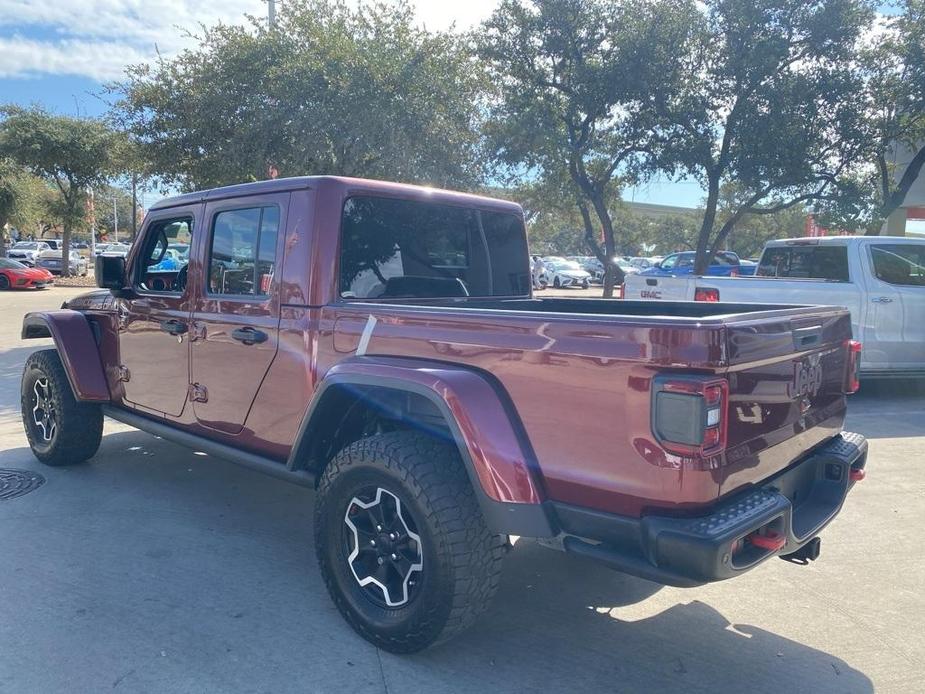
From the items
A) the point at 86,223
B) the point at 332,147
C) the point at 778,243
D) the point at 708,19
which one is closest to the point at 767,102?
the point at 708,19

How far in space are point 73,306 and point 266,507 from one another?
2.19 m

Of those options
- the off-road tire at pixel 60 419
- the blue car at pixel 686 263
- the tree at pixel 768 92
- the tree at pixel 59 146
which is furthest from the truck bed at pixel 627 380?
the tree at pixel 59 146

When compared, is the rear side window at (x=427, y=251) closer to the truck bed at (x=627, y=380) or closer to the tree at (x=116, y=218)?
the truck bed at (x=627, y=380)

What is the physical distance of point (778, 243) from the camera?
360 inches

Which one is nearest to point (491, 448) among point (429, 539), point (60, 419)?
point (429, 539)

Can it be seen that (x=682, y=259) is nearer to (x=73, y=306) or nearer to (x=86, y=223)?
(x=73, y=306)

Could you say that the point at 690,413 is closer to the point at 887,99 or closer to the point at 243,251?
the point at 243,251

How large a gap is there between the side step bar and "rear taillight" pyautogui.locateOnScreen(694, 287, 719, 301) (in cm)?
562

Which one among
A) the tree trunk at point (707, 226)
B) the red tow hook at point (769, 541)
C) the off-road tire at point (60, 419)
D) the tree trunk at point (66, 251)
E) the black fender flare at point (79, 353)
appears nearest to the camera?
the red tow hook at point (769, 541)

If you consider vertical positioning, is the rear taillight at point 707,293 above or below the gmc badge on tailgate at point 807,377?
above

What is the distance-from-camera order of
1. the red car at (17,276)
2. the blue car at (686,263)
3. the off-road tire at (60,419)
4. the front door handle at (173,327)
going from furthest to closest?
the red car at (17,276) < the blue car at (686,263) < the off-road tire at (60,419) < the front door handle at (173,327)

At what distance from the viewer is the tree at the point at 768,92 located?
1282cm

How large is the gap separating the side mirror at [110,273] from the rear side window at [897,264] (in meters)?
7.43

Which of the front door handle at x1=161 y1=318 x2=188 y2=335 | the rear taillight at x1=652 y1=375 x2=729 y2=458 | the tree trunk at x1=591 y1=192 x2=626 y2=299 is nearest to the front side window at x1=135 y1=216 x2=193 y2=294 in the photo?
the front door handle at x1=161 y1=318 x2=188 y2=335
